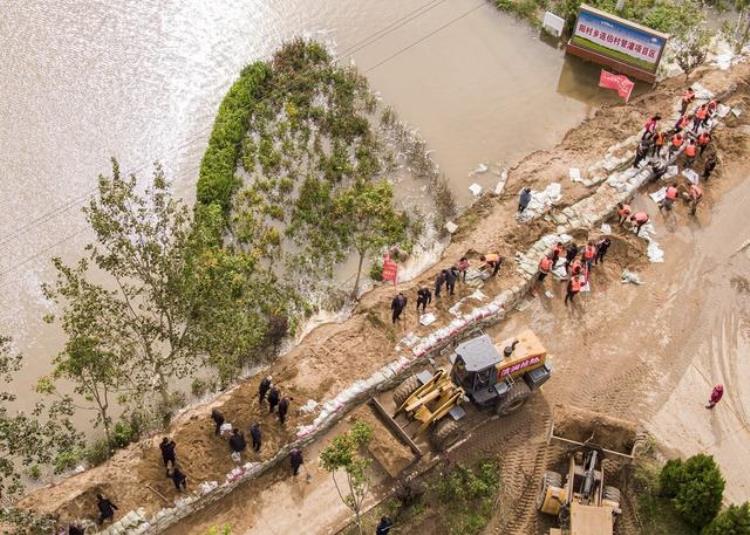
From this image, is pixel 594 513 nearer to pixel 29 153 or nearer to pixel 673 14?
pixel 29 153

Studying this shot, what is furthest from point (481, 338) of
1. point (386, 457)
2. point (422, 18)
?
point (422, 18)

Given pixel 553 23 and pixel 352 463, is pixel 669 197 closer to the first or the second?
pixel 553 23

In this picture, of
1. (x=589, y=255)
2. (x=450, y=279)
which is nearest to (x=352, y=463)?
(x=450, y=279)

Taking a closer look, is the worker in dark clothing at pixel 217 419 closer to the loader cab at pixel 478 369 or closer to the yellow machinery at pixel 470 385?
the yellow machinery at pixel 470 385

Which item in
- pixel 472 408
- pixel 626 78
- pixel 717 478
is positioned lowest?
pixel 717 478

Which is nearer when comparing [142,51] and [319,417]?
[319,417]

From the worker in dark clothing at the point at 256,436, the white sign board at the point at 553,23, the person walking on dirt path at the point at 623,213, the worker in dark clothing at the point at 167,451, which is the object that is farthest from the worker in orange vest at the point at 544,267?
the white sign board at the point at 553,23
